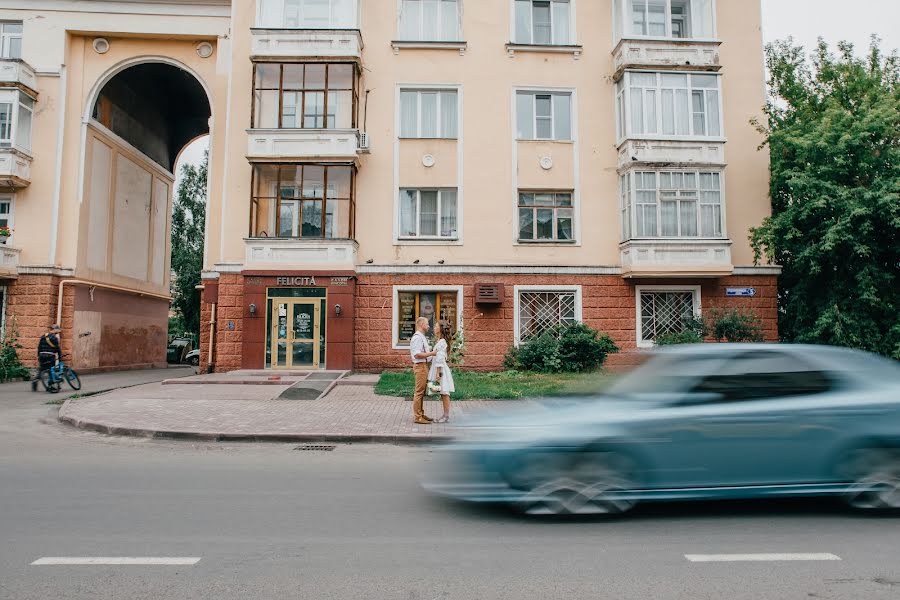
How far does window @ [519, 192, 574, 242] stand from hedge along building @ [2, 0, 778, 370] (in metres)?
0.06

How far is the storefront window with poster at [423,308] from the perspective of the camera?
66.4 ft

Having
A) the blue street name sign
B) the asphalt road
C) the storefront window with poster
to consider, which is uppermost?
the blue street name sign

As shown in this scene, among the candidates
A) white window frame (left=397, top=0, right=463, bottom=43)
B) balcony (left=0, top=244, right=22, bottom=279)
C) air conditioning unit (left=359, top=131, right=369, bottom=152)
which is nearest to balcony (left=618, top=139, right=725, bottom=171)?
white window frame (left=397, top=0, right=463, bottom=43)

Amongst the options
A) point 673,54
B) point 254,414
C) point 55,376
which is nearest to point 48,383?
point 55,376

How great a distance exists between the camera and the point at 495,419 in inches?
229

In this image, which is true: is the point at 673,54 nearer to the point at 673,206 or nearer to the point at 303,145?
the point at 673,206

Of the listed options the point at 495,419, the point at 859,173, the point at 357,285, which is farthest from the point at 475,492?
the point at 859,173

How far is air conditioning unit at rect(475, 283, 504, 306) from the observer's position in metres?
19.8

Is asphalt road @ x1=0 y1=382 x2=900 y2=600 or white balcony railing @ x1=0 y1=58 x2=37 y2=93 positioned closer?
asphalt road @ x1=0 y1=382 x2=900 y2=600

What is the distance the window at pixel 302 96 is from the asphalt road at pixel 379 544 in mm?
15257

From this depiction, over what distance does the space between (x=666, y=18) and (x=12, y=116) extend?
22.0 m

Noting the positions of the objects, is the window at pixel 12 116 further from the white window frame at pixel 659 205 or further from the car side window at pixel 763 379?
the car side window at pixel 763 379

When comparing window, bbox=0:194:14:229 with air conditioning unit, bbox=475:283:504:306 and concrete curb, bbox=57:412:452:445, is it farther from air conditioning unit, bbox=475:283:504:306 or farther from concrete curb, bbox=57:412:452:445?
concrete curb, bbox=57:412:452:445

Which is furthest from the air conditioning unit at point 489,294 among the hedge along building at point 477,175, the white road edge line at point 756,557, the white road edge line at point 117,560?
the white road edge line at point 117,560
